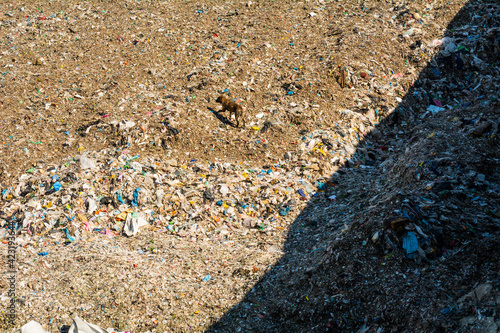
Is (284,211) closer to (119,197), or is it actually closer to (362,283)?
(362,283)

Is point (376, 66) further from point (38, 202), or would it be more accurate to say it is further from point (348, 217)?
point (38, 202)

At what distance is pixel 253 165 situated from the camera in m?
6.96

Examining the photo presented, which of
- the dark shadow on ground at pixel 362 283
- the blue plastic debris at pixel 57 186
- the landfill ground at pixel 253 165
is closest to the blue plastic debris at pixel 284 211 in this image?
the landfill ground at pixel 253 165

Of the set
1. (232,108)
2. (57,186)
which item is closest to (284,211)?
(232,108)

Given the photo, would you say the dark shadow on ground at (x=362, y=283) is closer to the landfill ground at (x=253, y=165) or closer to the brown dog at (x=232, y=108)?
the landfill ground at (x=253, y=165)

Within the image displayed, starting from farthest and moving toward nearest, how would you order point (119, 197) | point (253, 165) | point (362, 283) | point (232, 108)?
point (232, 108) < point (253, 165) < point (119, 197) < point (362, 283)

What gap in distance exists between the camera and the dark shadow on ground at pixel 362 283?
11.7ft

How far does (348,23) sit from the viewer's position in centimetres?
1040

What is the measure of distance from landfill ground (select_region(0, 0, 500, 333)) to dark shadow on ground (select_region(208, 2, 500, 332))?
0.07ft

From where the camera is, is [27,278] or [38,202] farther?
[38,202]

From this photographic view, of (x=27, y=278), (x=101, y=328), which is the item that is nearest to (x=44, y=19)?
(x=27, y=278)

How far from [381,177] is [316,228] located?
5.64ft

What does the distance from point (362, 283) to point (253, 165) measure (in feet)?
11.3

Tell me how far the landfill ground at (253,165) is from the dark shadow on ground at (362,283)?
0.07 ft
